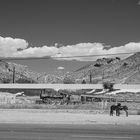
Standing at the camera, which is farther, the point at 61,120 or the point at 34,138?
the point at 61,120

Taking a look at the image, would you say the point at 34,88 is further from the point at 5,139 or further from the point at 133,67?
the point at 133,67

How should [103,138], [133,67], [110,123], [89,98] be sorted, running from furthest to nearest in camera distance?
[133,67] < [89,98] < [110,123] < [103,138]

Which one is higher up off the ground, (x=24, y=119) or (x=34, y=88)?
(x=34, y=88)

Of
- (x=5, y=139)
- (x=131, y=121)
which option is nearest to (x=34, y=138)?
(x=5, y=139)

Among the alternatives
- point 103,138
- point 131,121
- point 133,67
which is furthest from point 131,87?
point 133,67

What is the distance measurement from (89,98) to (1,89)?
1563 inches

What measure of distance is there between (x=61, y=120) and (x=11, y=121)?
355 cm

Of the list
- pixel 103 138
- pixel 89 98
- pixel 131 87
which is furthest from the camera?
pixel 131 87

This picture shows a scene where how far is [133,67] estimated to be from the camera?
19650 cm

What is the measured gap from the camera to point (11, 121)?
26234mm

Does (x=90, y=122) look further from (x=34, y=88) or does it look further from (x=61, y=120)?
(x=34, y=88)

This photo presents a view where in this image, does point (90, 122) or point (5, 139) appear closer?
point (5, 139)

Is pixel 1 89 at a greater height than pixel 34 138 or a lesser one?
greater

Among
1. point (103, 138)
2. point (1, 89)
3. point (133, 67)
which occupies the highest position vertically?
point (133, 67)
